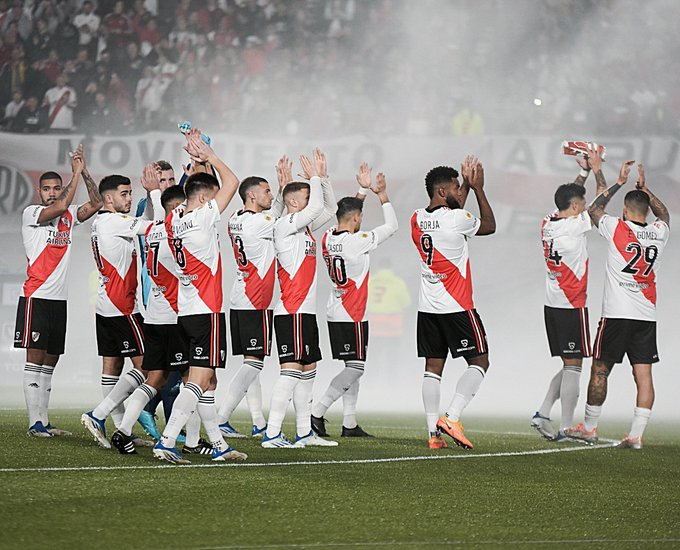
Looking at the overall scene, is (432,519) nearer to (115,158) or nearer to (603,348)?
(603,348)

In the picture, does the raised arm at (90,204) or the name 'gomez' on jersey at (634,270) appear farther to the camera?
the name 'gomez' on jersey at (634,270)

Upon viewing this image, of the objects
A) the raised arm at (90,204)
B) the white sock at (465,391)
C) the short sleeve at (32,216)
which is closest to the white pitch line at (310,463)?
the white sock at (465,391)

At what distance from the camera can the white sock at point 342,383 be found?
9250 mm

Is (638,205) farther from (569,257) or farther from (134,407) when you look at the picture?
(134,407)

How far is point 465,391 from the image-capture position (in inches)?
322

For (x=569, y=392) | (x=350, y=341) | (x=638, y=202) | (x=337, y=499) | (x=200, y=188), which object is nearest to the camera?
(x=337, y=499)

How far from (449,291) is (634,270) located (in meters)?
1.77

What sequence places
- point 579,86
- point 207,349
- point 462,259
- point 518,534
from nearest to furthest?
1. point 518,534
2. point 207,349
3. point 462,259
4. point 579,86

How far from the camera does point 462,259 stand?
27.7 feet

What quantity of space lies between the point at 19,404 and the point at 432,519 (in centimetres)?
927

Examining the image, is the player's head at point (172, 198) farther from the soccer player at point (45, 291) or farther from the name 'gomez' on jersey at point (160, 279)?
the soccer player at point (45, 291)

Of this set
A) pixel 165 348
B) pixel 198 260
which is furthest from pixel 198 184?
pixel 165 348

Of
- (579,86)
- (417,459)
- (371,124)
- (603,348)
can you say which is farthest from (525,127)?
(417,459)

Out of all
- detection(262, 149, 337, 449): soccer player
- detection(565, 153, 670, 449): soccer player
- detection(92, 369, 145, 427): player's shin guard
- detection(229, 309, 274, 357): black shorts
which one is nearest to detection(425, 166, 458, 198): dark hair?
detection(262, 149, 337, 449): soccer player
